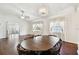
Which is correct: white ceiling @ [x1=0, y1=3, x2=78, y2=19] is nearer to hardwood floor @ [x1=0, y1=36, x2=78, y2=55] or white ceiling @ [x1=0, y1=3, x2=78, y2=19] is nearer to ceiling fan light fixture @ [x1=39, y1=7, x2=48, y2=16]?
ceiling fan light fixture @ [x1=39, y1=7, x2=48, y2=16]

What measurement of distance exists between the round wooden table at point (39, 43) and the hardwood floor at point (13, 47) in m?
0.09

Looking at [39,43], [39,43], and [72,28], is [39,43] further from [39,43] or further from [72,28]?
[72,28]

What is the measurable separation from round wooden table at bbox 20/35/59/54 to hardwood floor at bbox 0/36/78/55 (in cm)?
9

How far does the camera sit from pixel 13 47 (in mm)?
1562

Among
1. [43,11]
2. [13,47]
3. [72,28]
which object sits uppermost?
[43,11]

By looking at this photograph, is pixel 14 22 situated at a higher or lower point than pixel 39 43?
higher

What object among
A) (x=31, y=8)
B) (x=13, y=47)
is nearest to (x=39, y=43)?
(x=13, y=47)

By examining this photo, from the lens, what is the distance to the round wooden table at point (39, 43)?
1548mm

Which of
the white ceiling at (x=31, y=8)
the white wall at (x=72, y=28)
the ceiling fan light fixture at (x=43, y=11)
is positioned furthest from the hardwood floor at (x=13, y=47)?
the ceiling fan light fixture at (x=43, y=11)

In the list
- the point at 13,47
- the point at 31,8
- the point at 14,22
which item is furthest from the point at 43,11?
the point at 13,47

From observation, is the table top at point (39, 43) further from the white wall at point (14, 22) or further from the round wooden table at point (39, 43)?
the white wall at point (14, 22)

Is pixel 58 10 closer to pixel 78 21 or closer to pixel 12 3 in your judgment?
pixel 78 21

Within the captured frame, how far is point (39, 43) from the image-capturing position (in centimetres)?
157

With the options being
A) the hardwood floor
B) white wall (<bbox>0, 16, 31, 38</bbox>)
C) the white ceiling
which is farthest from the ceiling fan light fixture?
the hardwood floor
